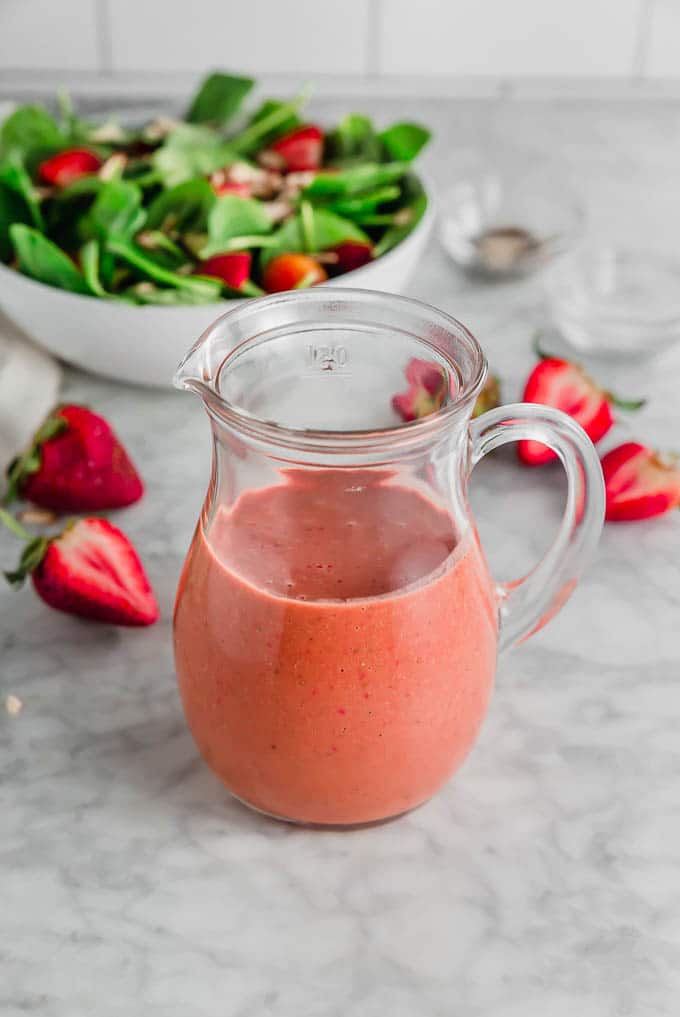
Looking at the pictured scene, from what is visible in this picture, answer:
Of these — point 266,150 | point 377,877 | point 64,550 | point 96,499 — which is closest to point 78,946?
point 377,877

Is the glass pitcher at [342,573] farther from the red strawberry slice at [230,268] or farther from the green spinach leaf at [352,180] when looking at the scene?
the green spinach leaf at [352,180]

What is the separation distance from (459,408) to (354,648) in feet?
0.38

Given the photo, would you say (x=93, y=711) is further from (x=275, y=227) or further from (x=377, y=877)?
(x=275, y=227)

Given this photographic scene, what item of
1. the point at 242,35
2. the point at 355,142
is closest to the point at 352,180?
the point at 355,142

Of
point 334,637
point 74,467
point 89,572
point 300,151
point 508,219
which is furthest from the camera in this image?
point 508,219

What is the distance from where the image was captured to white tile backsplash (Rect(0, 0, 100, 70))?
61.4 inches

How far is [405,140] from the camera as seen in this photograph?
3.75 feet

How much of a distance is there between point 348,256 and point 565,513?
472 mm

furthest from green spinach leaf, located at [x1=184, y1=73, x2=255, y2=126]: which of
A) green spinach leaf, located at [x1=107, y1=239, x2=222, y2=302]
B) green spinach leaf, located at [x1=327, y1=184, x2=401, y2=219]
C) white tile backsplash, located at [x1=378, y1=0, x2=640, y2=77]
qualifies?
white tile backsplash, located at [x1=378, y1=0, x2=640, y2=77]

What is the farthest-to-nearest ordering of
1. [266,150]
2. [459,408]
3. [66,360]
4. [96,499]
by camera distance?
[266,150]
[66,360]
[96,499]
[459,408]

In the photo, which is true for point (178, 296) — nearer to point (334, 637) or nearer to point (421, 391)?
point (421, 391)

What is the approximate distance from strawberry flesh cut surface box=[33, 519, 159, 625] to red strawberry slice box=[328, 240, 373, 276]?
0.38 m

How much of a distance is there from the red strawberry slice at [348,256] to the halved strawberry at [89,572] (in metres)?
0.38

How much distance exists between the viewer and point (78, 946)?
1.89 ft
